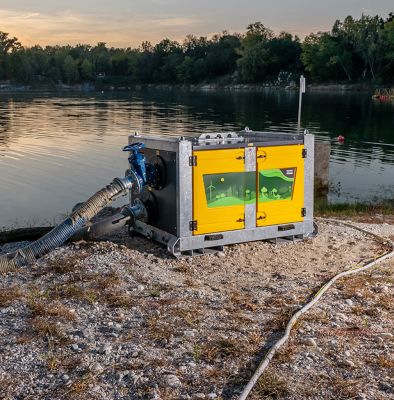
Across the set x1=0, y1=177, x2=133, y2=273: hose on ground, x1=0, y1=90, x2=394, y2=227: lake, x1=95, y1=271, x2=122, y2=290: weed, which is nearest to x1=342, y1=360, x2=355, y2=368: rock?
x1=95, y1=271, x2=122, y2=290: weed

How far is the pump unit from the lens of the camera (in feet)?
31.3

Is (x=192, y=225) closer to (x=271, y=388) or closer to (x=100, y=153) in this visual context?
(x=271, y=388)

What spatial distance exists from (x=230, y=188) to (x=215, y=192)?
0.28 m

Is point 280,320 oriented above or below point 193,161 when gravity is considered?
below

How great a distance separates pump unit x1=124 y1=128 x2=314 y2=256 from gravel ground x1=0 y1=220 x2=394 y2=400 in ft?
1.28

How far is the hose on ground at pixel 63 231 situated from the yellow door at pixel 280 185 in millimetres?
2173

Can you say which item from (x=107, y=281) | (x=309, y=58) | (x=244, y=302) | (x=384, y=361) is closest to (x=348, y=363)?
(x=384, y=361)

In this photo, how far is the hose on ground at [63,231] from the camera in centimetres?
916

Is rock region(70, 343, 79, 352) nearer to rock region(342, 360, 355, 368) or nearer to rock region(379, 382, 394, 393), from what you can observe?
rock region(342, 360, 355, 368)

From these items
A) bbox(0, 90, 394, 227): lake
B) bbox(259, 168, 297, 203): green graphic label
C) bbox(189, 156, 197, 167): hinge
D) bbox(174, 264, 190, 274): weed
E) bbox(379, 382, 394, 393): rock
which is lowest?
bbox(0, 90, 394, 227): lake

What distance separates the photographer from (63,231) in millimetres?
9664

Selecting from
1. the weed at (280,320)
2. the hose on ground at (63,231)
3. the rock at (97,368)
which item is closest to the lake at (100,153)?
the hose on ground at (63,231)

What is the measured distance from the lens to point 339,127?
46750 mm

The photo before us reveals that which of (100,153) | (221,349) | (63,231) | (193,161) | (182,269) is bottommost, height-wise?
(100,153)
